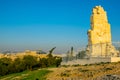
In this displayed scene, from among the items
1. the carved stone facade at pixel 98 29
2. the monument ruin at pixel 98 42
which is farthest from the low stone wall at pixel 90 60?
the carved stone facade at pixel 98 29

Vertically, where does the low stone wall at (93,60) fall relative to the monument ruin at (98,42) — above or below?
below

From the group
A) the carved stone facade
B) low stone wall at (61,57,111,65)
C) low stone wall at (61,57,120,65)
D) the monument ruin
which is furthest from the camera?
the carved stone facade

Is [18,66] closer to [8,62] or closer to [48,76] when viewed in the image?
[8,62]

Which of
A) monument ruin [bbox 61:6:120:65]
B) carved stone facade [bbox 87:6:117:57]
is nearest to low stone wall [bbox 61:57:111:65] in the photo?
monument ruin [bbox 61:6:120:65]

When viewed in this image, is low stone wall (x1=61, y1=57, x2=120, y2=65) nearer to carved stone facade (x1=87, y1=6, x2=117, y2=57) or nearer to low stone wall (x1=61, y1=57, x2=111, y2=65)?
low stone wall (x1=61, y1=57, x2=111, y2=65)

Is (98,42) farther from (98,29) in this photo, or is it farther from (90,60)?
(90,60)

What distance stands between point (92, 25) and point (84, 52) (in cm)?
520

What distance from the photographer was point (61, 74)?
30.6 m

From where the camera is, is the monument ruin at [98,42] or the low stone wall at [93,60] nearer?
the low stone wall at [93,60]

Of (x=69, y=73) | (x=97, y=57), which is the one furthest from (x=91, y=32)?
(x=69, y=73)

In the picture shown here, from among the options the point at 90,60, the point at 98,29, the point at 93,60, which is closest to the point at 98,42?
the point at 98,29

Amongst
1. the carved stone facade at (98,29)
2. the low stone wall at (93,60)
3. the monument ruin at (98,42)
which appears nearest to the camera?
the low stone wall at (93,60)

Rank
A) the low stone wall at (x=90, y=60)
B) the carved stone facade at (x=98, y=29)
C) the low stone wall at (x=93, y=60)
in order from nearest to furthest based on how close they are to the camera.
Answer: the low stone wall at (x=93, y=60), the low stone wall at (x=90, y=60), the carved stone facade at (x=98, y=29)

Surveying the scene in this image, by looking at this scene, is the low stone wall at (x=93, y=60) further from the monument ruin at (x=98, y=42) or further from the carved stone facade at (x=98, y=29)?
the carved stone facade at (x=98, y=29)
